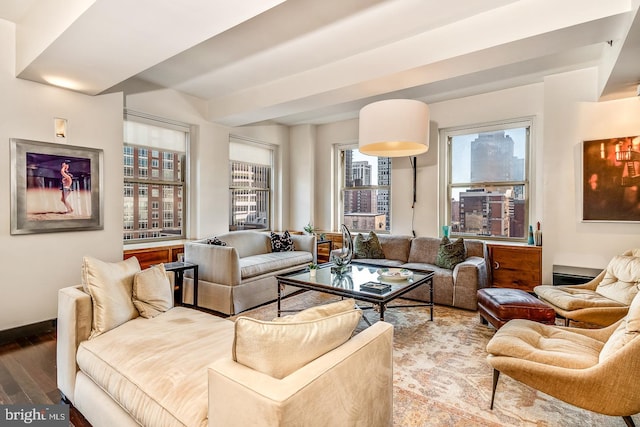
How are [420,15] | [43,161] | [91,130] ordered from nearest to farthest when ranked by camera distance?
[420,15], [43,161], [91,130]

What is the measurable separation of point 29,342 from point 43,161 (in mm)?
1649

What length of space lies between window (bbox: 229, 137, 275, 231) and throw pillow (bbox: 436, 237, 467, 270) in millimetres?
3235

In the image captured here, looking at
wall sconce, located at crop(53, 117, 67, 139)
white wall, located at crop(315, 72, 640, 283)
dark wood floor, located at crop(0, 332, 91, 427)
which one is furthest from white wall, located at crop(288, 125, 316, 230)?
dark wood floor, located at crop(0, 332, 91, 427)

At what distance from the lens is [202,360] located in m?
1.61

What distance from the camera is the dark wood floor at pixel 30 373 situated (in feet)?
6.59

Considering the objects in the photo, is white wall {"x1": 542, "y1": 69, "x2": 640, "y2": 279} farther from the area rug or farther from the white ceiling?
the area rug

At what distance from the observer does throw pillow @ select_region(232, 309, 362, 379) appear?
117 centimetres

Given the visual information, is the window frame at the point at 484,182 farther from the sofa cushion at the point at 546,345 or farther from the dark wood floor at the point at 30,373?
the dark wood floor at the point at 30,373

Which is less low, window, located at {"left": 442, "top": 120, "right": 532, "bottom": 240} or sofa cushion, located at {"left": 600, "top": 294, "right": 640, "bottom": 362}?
window, located at {"left": 442, "top": 120, "right": 532, "bottom": 240}

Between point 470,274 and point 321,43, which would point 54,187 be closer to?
point 321,43

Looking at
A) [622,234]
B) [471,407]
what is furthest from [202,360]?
[622,234]

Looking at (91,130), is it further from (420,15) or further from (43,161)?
(420,15)

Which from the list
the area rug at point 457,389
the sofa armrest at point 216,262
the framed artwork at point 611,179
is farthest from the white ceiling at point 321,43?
the area rug at point 457,389

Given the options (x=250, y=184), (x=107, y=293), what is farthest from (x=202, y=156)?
(x=107, y=293)
